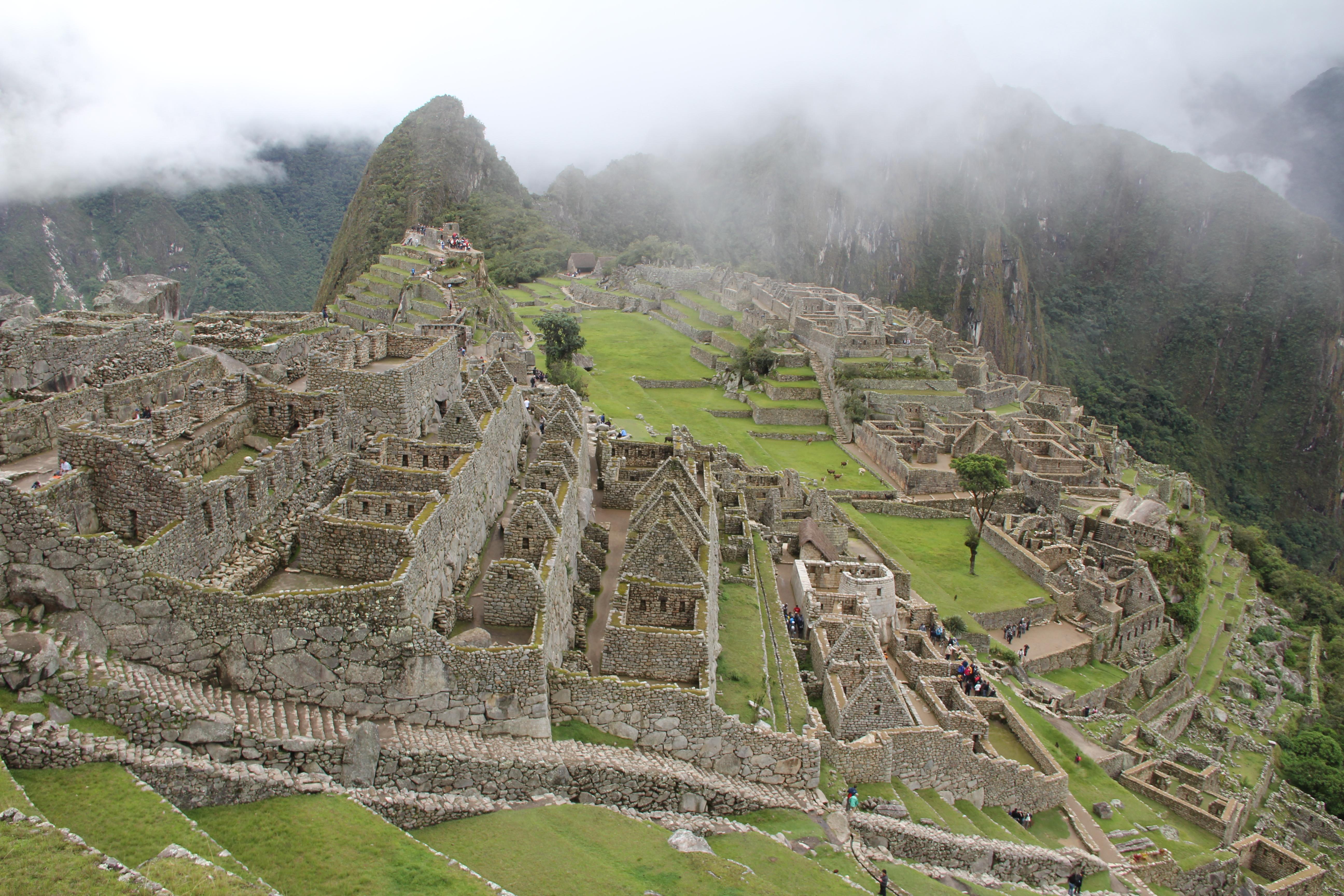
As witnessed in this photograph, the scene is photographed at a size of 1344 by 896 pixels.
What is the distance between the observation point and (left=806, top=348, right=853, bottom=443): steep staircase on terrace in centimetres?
7194

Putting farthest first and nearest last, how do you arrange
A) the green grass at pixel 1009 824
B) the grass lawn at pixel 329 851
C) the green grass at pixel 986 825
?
→ the green grass at pixel 1009 824 < the green grass at pixel 986 825 < the grass lawn at pixel 329 851

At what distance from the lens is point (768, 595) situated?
1088 inches

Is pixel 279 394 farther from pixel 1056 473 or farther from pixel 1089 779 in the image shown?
pixel 1056 473

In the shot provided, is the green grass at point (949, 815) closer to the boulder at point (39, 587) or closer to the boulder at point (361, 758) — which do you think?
the boulder at point (361, 758)

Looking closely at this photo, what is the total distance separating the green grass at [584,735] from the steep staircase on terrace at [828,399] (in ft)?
187

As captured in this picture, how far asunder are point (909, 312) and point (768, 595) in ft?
371

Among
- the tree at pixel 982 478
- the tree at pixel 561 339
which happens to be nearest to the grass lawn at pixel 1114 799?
the tree at pixel 982 478

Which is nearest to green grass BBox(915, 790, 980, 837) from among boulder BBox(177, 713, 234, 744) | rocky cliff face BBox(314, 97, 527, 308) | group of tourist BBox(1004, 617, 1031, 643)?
boulder BBox(177, 713, 234, 744)

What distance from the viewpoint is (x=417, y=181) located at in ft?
487

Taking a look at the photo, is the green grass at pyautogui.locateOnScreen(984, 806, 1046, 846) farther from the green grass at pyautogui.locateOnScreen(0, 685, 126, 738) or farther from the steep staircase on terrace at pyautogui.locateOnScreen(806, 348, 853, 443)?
the steep staircase on terrace at pyautogui.locateOnScreen(806, 348, 853, 443)

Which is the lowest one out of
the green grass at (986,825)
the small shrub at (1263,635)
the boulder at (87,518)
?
the small shrub at (1263,635)

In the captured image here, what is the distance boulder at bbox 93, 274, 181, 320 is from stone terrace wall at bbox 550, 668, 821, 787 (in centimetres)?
2373

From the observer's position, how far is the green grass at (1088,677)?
38250 millimetres

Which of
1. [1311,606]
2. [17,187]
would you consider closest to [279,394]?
[17,187]
